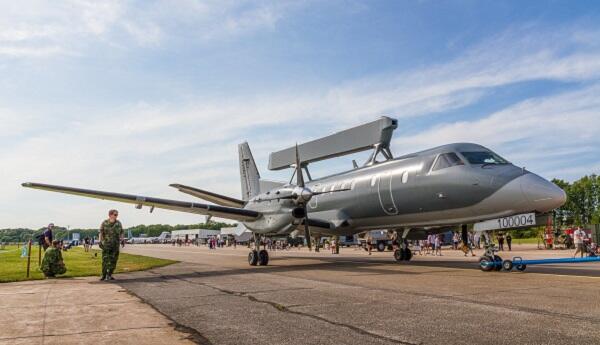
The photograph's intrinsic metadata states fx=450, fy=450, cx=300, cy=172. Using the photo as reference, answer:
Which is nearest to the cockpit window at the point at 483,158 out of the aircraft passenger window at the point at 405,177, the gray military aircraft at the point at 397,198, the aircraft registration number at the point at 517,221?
the gray military aircraft at the point at 397,198

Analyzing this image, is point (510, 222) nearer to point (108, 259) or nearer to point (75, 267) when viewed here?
point (108, 259)

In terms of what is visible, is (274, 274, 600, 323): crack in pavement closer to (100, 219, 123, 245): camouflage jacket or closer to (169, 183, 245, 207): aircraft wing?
(100, 219, 123, 245): camouflage jacket

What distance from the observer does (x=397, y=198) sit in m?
16.3

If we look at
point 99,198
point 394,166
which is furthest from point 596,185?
point 99,198

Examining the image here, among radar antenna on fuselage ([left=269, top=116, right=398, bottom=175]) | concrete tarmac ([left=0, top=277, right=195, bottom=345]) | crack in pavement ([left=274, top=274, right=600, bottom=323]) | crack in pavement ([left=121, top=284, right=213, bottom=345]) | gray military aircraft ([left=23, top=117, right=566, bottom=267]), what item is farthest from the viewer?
radar antenna on fuselage ([left=269, top=116, right=398, bottom=175])

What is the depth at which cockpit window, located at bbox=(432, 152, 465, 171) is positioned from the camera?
14.4m

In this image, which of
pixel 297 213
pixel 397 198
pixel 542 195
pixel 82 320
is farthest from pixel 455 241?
pixel 82 320

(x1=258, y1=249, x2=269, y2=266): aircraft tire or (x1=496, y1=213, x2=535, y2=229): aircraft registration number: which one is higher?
(x1=496, y1=213, x2=535, y2=229): aircraft registration number

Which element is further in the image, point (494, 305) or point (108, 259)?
point (108, 259)

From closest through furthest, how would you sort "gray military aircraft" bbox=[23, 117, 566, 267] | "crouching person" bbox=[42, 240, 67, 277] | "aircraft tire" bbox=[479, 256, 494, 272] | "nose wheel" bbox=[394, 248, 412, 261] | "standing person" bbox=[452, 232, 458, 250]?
"gray military aircraft" bbox=[23, 117, 566, 267]
"aircraft tire" bbox=[479, 256, 494, 272]
"crouching person" bbox=[42, 240, 67, 277]
"nose wheel" bbox=[394, 248, 412, 261]
"standing person" bbox=[452, 232, 458, 250]

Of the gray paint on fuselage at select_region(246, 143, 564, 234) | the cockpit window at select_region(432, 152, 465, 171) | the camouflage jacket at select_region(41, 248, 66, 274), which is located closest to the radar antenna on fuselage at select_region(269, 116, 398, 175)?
the gray paint on fuselage at select_region(246, 143, 564, 234)

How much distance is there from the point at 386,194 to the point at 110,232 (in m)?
9.55

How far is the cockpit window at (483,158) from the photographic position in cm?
1399

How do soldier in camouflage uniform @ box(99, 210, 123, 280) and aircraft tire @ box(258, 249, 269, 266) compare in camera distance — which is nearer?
soldier in camouflage uniform @ box(99, 210, 123, 280)
